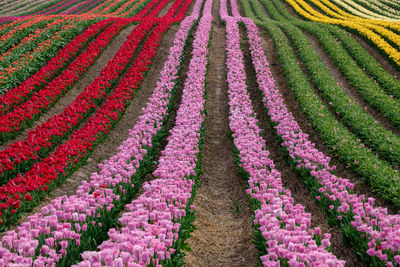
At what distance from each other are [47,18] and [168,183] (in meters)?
23.9

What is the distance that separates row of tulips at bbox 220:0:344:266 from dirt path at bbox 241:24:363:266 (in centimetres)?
38

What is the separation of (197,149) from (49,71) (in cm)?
991

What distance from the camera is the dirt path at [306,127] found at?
24.9 ft

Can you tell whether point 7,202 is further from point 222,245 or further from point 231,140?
point 231,140

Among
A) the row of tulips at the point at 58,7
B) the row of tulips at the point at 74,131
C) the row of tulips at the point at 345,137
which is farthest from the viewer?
the row of tulips at the point at 58,7

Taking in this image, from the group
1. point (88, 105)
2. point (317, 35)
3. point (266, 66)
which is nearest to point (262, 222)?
point (88, 105)

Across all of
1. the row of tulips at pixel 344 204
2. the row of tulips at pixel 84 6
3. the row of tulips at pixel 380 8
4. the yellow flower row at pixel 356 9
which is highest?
the row of tulips at pixel 344 204

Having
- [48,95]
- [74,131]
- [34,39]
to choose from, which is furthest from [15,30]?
[74,131]

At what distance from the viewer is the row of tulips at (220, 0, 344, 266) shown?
4594 millimetres

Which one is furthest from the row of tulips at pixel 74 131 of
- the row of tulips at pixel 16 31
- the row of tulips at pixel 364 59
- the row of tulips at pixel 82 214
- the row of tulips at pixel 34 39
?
the row of tulips at pixel 364 59

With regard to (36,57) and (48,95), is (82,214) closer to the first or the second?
(48,95)

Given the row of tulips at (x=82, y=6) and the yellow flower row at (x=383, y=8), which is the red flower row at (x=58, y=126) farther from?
the yellow flower row at (x=383, y=8)

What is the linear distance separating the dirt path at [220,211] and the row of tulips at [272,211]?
0.49 meters

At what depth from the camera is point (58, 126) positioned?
1038 cm
